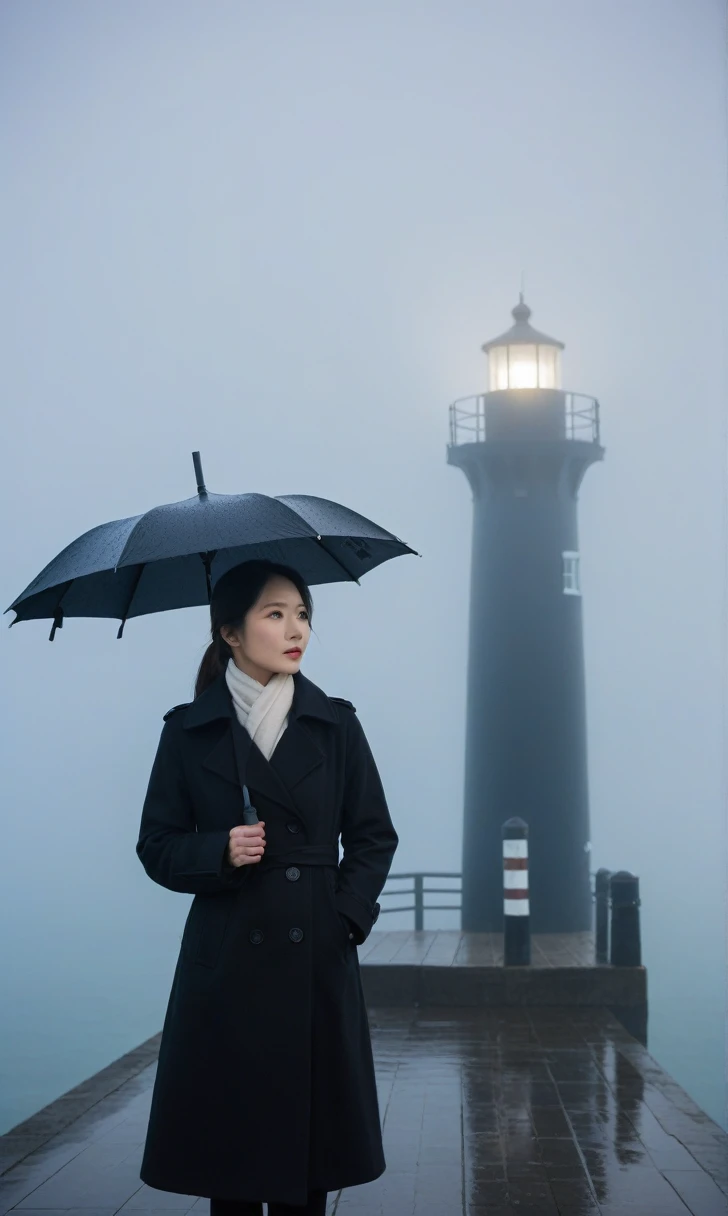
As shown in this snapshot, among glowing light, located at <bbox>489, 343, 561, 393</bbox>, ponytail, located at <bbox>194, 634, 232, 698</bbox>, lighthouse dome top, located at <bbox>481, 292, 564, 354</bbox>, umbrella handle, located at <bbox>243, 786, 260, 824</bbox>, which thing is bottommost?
umbrella handle, located at <bbox>243, 786, 260, 824</bbox>

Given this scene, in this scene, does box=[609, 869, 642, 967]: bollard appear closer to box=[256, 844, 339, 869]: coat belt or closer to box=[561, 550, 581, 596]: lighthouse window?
box=[561, 550, 581, 596]: lighthouse window

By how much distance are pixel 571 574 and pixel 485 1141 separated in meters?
7.11

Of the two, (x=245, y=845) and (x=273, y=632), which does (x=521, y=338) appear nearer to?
(x=273, y=632)

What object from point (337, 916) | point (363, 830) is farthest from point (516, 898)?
point (337, 916)

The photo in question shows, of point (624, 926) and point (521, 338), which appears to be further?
point (521, 338)

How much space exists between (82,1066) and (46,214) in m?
22.6

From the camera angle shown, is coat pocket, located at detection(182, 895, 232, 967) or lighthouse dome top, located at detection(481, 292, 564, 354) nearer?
coat pocket, located at detection(182, 895, 232, 967)

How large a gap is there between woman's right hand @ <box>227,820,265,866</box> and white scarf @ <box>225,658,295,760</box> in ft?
0.65

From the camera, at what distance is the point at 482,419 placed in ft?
41.0

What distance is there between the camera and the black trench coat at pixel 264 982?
329 cm

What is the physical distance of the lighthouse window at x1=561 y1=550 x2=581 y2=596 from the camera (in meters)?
12.1

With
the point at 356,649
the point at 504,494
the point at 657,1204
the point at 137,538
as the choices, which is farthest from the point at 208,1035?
the point at 356,649

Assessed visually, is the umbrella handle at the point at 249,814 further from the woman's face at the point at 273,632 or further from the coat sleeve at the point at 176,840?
the woman's face at the point at 273,632

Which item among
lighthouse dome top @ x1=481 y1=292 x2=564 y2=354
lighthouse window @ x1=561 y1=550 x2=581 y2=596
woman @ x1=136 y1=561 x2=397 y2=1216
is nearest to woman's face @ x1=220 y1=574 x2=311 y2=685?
woman @ x1=136 y1=561 x2=397 y2=1216
